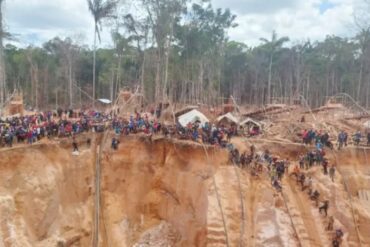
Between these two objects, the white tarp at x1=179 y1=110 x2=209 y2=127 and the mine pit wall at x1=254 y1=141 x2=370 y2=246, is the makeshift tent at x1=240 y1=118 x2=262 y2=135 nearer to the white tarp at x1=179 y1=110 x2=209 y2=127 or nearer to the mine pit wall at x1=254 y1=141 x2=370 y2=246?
the mine pit wall at x1=254 y1=141 x2=370 y2=246

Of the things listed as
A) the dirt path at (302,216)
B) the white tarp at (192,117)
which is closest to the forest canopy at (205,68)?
the white tarp at (192,117)

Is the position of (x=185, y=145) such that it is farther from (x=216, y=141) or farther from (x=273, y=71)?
(x=273, y=71)

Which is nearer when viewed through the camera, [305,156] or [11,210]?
[11,210]

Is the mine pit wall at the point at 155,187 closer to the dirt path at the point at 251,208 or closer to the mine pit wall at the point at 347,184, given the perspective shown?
the dirt path at the point at 251,208

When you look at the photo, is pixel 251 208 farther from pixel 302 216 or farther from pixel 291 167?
pixel 291 167

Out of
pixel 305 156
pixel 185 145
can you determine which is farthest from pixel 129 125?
pixel 305 156

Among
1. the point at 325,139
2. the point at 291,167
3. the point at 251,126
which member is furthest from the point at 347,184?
the point at 251,126
